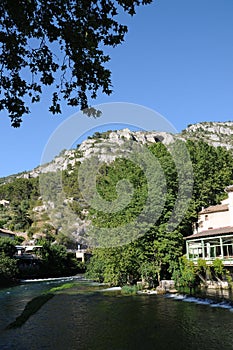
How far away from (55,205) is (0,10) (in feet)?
236

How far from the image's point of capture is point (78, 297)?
26562 mm

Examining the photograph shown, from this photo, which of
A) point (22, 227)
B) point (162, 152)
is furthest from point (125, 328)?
point (22, 227)

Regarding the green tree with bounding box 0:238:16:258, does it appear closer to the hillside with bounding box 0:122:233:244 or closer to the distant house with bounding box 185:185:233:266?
the hillside with bounding box 0:122:233:244

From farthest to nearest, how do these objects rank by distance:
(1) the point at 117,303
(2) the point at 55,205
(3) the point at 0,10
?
(2) the point at 55,205 < (1) the point at 117,303 < (3) the point at 0,10

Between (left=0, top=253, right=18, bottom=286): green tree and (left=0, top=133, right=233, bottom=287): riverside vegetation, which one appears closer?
(left=0, top=133, right=233, bottom=287): riverside vegetation

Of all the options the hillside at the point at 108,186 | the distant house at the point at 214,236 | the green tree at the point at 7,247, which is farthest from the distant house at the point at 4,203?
the distant house at the point at 214,236

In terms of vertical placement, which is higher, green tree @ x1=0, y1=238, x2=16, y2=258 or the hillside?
the hillside

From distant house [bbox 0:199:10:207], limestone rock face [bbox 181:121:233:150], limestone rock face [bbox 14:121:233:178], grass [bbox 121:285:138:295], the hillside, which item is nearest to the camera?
grass [bbox 121:285:138:295]

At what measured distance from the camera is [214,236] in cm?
3081

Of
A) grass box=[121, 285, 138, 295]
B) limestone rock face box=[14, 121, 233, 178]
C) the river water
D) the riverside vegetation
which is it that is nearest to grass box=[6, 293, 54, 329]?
the river water

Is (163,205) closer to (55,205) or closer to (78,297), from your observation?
(78,297)

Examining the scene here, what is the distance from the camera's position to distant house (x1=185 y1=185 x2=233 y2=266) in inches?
1166

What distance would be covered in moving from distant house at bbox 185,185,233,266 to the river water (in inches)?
334

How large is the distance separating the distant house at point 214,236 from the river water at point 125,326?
27.8 ft
